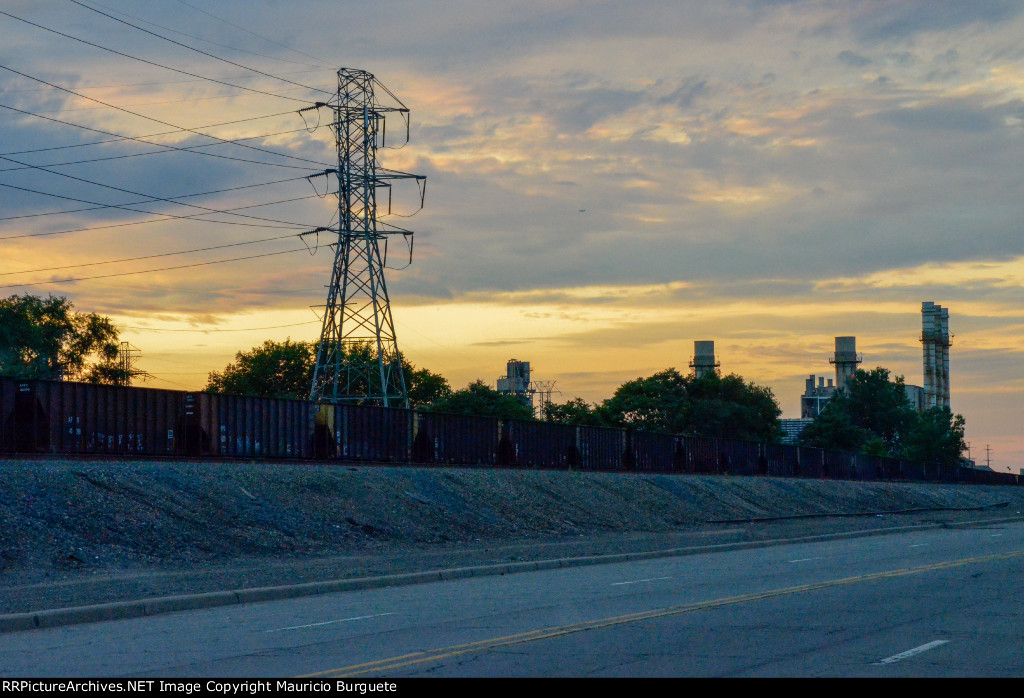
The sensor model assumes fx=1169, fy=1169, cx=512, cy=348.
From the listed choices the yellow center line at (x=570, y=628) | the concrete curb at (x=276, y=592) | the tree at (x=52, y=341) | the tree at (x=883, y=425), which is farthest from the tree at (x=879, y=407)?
the yellow center line at (x=570, y=628)

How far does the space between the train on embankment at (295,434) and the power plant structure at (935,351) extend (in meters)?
81.1

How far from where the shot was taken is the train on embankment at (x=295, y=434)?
28.9m

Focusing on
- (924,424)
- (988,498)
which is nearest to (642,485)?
(988,498)

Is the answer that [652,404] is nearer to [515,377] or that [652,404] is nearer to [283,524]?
[515,377]

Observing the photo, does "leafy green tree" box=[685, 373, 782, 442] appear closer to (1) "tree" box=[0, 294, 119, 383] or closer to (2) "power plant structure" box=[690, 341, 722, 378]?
(2) "power plant structure" box=[690, 341, 722, 378]

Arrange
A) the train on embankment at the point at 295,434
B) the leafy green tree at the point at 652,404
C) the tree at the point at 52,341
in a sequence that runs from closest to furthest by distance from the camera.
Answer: the train on embankment at the point at 295,434
the tree at the point at 52,341
the leafy green tree at the point at 652,404

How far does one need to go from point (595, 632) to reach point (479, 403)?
98.3 meters

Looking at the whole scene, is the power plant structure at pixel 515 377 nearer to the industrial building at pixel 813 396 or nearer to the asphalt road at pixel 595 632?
the industrial building at pixel 813 396

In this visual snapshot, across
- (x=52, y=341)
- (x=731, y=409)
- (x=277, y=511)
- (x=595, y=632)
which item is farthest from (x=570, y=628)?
(x=731, y=409)

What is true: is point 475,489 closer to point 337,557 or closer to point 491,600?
point 337,557

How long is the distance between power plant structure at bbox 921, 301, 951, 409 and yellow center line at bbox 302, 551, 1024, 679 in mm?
124537

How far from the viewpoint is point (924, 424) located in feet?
469

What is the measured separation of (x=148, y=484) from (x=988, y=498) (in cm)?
7906

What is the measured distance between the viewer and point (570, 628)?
12938 millimetres
